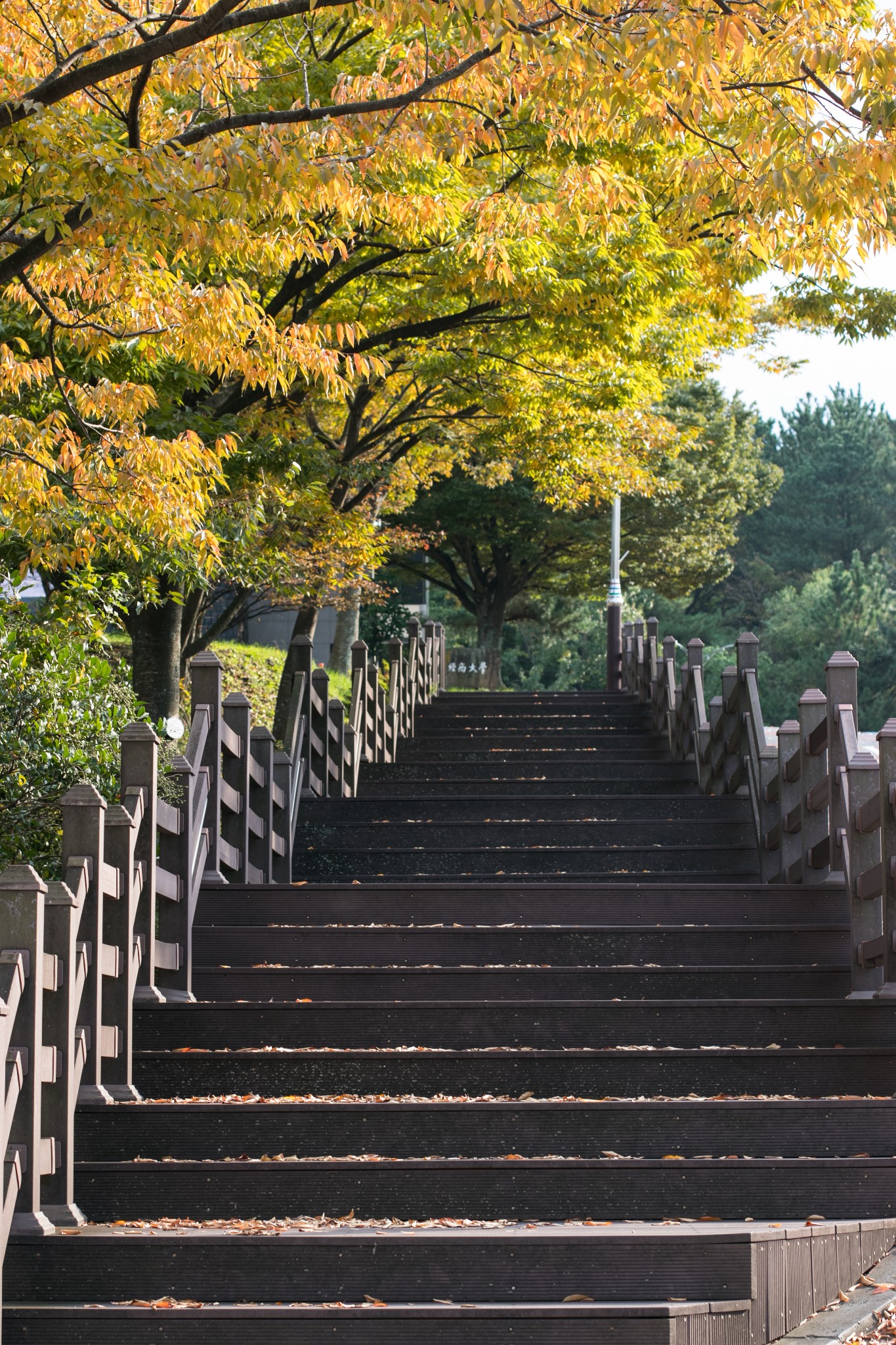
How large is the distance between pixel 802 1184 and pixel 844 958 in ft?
7.40

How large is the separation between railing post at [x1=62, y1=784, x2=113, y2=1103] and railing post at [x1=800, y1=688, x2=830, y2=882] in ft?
13.9

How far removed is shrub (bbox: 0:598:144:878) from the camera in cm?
690

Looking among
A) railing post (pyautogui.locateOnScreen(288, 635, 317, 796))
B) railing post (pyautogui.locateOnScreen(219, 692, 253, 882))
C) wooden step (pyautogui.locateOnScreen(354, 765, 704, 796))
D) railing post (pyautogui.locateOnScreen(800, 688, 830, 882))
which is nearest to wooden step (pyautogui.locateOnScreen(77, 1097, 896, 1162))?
railing post (pyautogui.locateOnScreen(800, 688, 830, 882))

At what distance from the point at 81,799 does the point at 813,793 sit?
14.2ft

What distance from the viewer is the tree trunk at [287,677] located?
49.5ft

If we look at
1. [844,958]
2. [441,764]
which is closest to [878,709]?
[441,764]

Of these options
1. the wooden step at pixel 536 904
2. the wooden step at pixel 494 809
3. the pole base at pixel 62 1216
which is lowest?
the pole base at pixel 62 1216

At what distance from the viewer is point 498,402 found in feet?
54.2

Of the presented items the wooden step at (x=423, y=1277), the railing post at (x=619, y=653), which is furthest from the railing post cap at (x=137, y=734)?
the railing post at (x=619, y=653)

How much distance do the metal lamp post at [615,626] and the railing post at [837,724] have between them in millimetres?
14564

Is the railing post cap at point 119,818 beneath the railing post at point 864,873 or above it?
above

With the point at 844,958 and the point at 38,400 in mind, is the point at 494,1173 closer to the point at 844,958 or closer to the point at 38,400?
the point at 844,958

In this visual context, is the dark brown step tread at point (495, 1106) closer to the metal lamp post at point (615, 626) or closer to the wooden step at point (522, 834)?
the wooden step at point (522, 834)

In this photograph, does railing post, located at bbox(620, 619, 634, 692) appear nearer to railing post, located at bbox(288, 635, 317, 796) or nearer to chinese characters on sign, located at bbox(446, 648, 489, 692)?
chinese characters on sign, located at bbox(446, 648, 489, 692)
